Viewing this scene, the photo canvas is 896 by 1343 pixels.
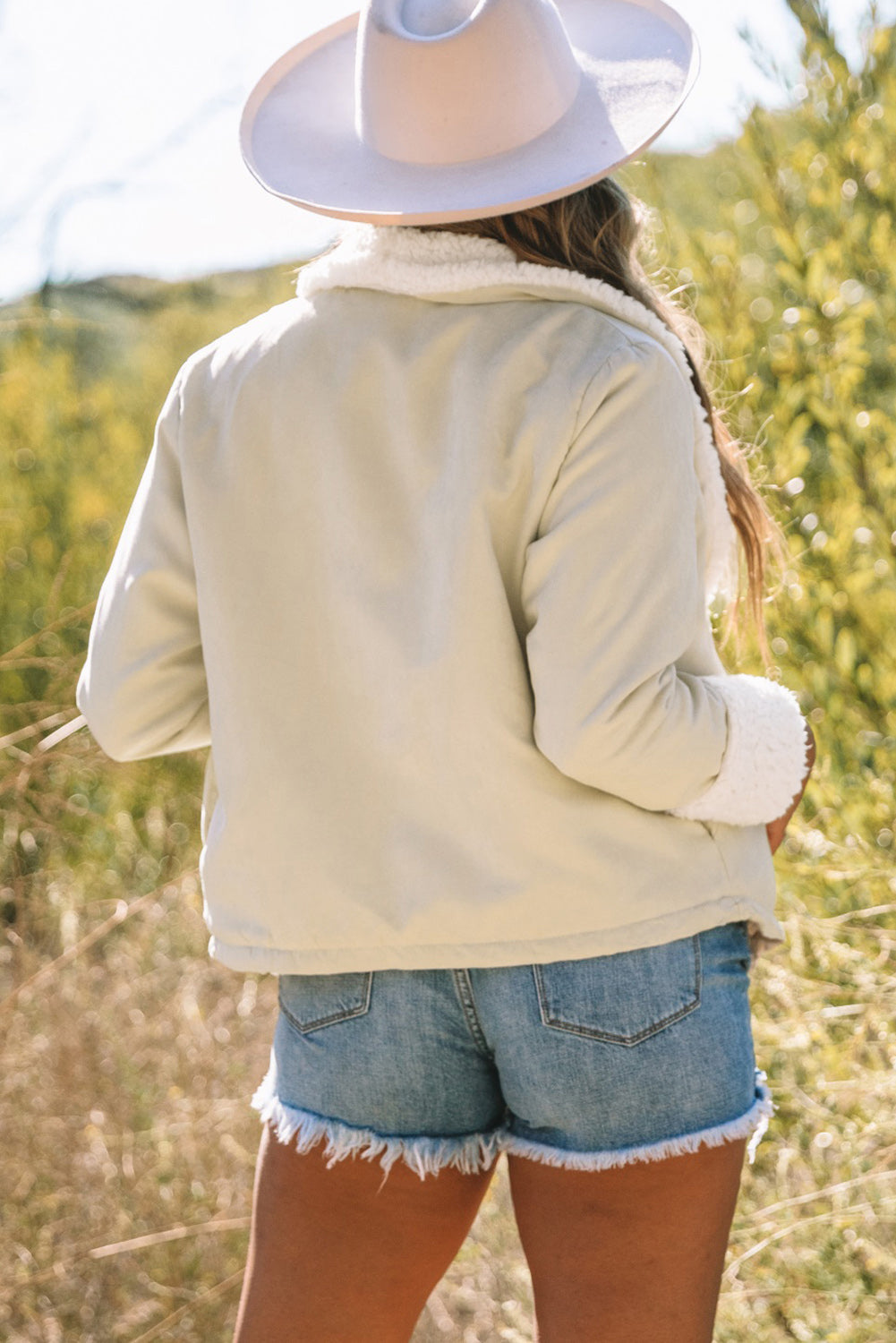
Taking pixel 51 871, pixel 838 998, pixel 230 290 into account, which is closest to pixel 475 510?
pixel 838 998

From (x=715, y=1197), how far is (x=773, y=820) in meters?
0.34

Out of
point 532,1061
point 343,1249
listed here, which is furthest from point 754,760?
point 343,1249

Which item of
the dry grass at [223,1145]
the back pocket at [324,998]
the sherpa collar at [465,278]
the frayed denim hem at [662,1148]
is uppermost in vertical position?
the sherpa collar at [465,278]

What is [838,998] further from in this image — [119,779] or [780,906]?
[119,779]

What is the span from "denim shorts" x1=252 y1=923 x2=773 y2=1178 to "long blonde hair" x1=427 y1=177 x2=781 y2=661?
0.43 meters

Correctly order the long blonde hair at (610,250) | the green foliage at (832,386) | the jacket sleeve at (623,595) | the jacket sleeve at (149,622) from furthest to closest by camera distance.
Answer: the green foliage at (832,386)
the jacket sleeve at (149,622)
the long blonde hair at (610,250)
the jacket sleeve at (623,595)

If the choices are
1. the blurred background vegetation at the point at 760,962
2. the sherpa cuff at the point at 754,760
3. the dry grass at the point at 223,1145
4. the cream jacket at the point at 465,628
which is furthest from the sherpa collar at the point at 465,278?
the dry grass at the point at 223,1145

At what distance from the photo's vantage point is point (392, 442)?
1257 mm

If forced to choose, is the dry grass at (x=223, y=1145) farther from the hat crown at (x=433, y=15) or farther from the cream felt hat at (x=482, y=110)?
the hat crown at (x=433, y=15)

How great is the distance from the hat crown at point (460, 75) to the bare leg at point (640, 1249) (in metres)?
0.92

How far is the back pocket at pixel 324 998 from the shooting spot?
4.32ft

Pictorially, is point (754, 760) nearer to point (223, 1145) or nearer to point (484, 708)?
point (484, 708)

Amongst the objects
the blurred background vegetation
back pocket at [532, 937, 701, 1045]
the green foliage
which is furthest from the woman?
the green foliage

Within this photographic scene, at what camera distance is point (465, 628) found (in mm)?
1233
